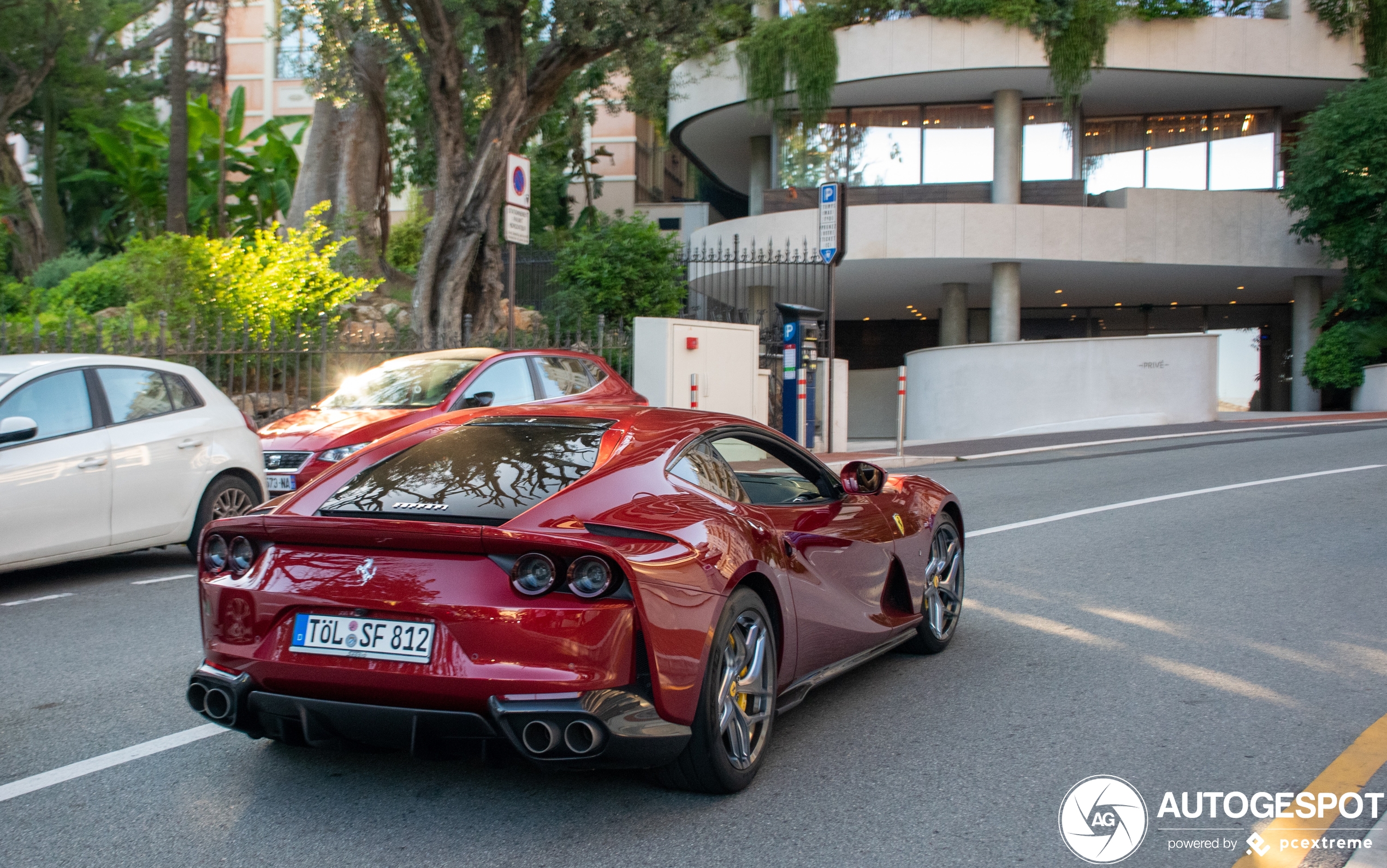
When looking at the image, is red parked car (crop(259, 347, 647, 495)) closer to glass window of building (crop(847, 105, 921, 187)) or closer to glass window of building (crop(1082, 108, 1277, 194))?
glass window of building (crop(847, 105, 921, 187))

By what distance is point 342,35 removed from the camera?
18609 mm

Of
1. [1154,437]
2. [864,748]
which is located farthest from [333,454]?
[1154,437]

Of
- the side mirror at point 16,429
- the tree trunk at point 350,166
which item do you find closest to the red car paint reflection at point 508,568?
the side mirror at point 16,429

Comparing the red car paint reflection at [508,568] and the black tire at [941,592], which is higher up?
the red car paint reflection at [508,568]

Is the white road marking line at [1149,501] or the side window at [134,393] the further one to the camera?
the white road marking line at [1149,501]

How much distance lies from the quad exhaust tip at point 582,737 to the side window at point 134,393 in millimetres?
5873

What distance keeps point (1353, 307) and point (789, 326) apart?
54.1ft

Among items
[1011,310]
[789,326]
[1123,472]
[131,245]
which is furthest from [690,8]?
[1011,310]

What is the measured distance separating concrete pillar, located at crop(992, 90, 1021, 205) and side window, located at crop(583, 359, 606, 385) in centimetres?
1821

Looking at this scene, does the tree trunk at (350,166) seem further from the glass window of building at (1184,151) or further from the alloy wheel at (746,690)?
the alloy wheel at (746,690)

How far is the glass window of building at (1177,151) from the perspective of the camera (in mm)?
30172

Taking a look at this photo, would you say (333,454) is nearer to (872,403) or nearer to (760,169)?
(760,169)

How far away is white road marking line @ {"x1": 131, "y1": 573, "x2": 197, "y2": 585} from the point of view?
327 inches

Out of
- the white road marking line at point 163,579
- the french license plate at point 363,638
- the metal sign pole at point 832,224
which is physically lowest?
the white road marking line at point 163,579
